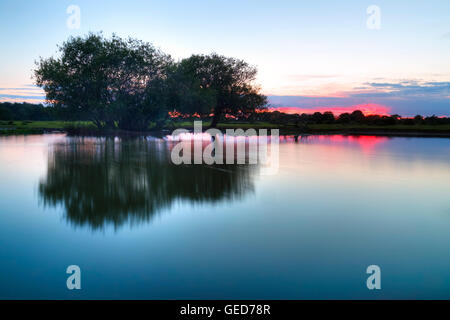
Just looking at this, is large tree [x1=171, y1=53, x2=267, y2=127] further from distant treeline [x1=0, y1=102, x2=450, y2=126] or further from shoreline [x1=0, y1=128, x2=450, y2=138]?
shoreline [x1=0, y1=128, x2=450, y2=138]

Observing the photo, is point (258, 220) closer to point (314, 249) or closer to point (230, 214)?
point (230, 214)

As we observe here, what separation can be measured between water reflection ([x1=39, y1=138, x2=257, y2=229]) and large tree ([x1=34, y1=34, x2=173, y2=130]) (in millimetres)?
31296

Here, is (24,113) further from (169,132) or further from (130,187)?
(130,187)

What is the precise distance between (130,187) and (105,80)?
3954 centimetres

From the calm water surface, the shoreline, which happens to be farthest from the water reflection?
the shoreline

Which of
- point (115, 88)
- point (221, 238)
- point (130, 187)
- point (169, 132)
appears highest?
point (115, 88)

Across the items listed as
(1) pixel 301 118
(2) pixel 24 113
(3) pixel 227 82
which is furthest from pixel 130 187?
(2) pixel 24 113

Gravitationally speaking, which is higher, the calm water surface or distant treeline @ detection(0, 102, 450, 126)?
distant treeline @ detection(0, 102, 450, 126)

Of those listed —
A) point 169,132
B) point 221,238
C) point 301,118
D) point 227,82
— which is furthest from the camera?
point 301,118

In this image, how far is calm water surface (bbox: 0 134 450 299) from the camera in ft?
15.3

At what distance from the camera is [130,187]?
453 inches

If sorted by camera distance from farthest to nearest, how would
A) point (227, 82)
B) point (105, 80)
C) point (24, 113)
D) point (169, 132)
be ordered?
1. point (24, 113)
2. point (227, 82)
3. point (169, 132)
4. point (105, 80)

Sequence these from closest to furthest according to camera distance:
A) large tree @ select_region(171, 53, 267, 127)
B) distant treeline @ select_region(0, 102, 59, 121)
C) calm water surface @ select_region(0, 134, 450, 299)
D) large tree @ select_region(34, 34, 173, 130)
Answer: calm water surface @ select_region(0, 134, 450, 299) < large tree @ select_region(34, 34, 173, 130) < large tree @ select_region(171, 53, 267, 127) < distant treeline @ select_region(0, 102, 59, 121)
